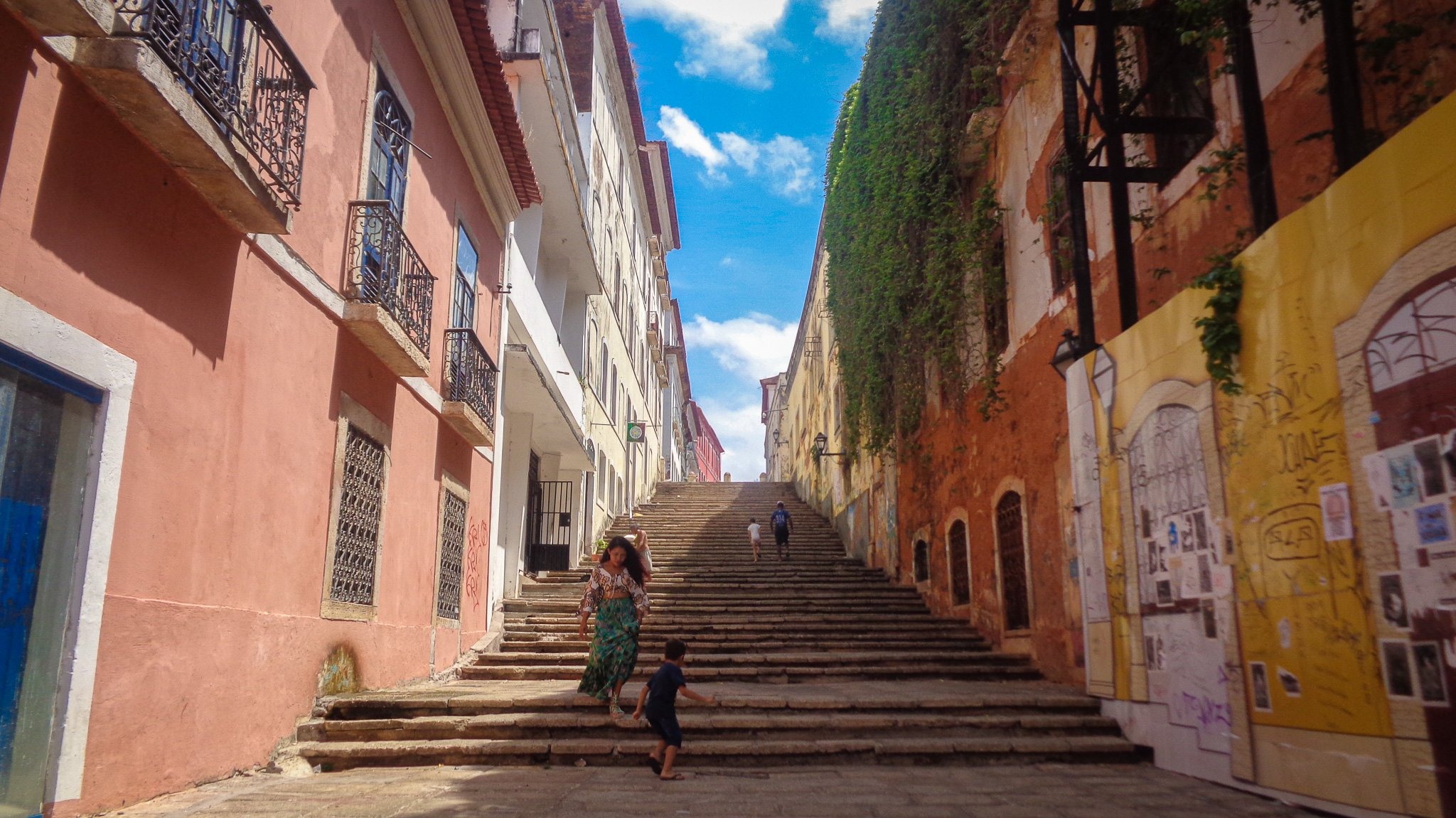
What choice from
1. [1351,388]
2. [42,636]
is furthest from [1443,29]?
[42,636]

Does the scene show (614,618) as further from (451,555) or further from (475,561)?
(475,561)

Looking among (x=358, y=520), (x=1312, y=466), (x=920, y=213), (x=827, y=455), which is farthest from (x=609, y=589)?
(x=827, y=455)

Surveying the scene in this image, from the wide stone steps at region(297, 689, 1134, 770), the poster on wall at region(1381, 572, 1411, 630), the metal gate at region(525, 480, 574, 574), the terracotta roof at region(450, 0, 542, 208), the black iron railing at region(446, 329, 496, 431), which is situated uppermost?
the terracotta roof at region(450, 0, 542, 208)

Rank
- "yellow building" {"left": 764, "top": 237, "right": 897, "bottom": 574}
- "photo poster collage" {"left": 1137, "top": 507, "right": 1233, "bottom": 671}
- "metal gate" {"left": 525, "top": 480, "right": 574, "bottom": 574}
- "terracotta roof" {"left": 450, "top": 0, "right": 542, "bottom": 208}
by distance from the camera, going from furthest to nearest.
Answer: "yellow building" {"left": 764, "top": 237, "right": 897, "bottom": 574}, "metal gate" {"left": 525, "top": 480, "right": 574, "bottom": 574}, "terracotta roof" {"left": 450, "top": 0, "right": 542, "bottom": 208}, "photo poster collage" {"left": 1137, "top": 507, "right": 1233, "bottom": 671}

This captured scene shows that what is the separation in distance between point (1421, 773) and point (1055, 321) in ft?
22.4

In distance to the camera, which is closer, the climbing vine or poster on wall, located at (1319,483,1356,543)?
poster on wall, located at (1319,483,1356,543)

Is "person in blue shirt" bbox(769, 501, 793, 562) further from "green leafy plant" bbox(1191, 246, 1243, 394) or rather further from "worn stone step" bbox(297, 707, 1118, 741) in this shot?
"green leafy plant" bbox(1191, 246, 1243, 394)

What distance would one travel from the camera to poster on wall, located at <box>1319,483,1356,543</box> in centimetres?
484

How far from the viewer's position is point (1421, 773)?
4281 millimetres

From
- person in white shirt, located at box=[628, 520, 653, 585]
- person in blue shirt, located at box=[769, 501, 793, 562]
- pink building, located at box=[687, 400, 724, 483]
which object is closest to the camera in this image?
person in white shirt, located at box=[628, 520, 653, 585]

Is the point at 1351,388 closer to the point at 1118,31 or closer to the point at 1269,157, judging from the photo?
the point at 1269,157

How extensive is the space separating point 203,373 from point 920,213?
1098cm

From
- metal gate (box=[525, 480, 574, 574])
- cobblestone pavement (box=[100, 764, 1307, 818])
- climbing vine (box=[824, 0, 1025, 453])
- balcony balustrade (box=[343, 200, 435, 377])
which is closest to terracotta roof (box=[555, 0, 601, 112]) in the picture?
climbing vine (box=[824, 0, 1025, 453])

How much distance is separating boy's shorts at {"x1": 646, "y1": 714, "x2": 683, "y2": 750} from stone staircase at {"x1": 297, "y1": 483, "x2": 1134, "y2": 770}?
70 cm
